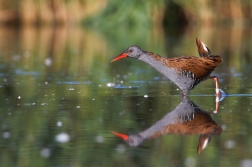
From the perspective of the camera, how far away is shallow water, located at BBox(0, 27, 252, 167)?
544 cm

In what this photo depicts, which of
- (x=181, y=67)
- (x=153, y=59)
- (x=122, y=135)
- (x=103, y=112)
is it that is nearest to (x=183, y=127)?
(x=122, y=135)

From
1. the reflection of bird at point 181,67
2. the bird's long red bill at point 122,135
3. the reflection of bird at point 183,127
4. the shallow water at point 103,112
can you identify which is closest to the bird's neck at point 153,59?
the reflection of bird at point 181,67

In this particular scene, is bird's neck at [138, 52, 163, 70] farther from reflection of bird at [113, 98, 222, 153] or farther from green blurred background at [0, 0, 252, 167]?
reflection of bird at [113, 98, 222, 153]

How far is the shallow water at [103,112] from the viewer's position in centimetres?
544

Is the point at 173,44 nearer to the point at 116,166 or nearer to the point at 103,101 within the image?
the point at 103,101

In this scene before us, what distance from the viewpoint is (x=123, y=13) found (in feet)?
105

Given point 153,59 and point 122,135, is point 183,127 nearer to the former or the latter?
point 122,135

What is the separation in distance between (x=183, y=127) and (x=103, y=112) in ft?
4.32

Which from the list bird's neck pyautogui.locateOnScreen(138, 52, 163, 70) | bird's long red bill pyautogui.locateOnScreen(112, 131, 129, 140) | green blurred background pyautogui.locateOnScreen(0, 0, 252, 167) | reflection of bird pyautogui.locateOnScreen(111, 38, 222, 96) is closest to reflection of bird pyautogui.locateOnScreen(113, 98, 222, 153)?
bird's long red bill pyautogui.locateOnScreen(112, 131, 129, 140)

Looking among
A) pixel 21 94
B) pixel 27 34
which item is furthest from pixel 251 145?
pixel 27 34

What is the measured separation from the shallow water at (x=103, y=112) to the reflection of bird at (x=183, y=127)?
8cm

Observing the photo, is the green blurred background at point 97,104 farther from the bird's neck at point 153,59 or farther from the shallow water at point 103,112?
the bird's neck at point 153,59

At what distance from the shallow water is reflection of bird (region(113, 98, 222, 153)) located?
0.08m

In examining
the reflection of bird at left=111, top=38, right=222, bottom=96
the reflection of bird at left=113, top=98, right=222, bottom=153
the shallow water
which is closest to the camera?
the shallow water
